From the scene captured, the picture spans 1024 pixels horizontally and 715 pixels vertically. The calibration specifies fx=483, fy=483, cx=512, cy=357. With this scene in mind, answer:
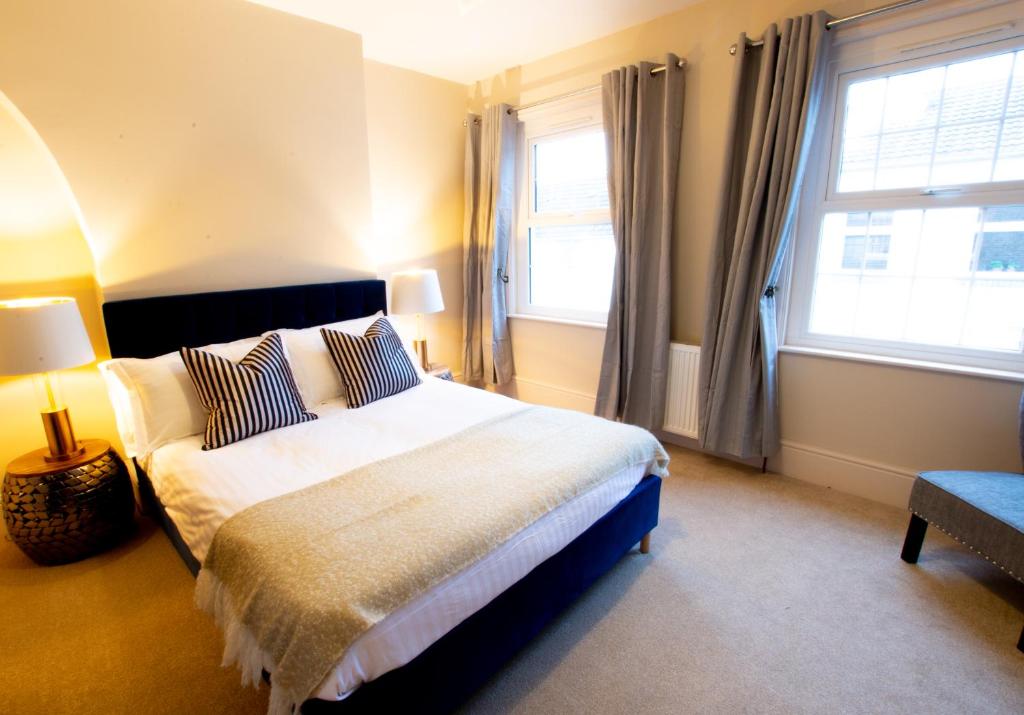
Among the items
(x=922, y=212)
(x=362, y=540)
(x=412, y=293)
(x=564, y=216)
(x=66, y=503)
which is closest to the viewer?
(x=362, y=540)

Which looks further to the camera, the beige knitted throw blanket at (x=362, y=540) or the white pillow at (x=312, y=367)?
the white pillow at (x=312, y=367)

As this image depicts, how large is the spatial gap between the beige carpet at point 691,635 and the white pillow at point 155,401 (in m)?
0.58

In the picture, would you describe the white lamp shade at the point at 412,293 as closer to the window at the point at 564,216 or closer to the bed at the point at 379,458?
the bed at the point at 379,458

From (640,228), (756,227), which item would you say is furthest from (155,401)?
(756,227)

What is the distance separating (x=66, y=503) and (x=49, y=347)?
0.66 metres

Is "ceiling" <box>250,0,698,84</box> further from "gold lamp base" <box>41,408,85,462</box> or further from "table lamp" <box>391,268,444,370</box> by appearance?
"gold lamp base" <box>41,408,85,462</box>

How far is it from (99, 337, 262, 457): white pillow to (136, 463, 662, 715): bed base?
40cm

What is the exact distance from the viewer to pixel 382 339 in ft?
8.67

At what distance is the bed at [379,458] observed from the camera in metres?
1.22

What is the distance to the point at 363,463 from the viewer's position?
1822 mm

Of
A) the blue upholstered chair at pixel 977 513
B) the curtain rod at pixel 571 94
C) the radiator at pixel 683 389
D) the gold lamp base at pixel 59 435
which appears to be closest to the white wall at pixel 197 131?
the gold lamp base at pixel 59 435

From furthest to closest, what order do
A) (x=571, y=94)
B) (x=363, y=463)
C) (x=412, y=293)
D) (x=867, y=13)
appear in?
1. (x=571, y=94)
2. (x=412, y=293)
3. (x=867, y=13)
4. (x=363, y=463)

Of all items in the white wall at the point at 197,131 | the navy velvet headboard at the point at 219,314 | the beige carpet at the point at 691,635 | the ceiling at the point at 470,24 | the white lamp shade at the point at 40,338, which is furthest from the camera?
the ceiling at the point at 470,24

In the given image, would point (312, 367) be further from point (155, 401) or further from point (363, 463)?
point (363, 463)
